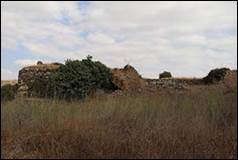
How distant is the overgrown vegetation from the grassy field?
18.7ft

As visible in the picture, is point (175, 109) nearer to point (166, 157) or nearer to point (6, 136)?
point (166, 157)

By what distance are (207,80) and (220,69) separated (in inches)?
31.6

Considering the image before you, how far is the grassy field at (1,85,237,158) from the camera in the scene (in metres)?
9.53

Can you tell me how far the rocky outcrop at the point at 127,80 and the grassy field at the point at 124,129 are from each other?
936cm

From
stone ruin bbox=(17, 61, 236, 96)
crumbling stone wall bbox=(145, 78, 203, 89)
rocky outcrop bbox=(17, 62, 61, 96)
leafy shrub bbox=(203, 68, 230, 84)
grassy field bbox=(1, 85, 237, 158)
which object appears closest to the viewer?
grassy field bbox=(1, 85, 237, 158)

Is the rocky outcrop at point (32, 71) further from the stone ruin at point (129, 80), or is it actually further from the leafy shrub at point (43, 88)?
the leafy shrub at point (43, 88)

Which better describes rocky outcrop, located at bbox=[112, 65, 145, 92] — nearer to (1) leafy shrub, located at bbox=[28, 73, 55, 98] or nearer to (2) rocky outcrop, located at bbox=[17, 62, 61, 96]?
(2) rocky outcrop, located at bbox=[17, 62, 61, 96]

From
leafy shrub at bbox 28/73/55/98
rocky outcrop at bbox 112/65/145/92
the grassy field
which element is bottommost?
the grassy field

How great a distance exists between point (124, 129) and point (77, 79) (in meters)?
10.4

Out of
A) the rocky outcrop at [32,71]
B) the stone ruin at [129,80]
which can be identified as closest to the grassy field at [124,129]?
the stone ruin at [129,80]

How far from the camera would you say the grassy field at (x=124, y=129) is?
31.3 ft

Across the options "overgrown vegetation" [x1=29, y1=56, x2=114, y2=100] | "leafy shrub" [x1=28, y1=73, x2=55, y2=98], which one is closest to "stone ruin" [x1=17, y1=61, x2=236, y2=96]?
"overgrown vegetation" [x1=29, y1=56, x2=114, y2=100]

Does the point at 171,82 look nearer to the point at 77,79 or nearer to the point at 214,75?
the point at 214,75

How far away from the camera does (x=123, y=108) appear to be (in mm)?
12383
